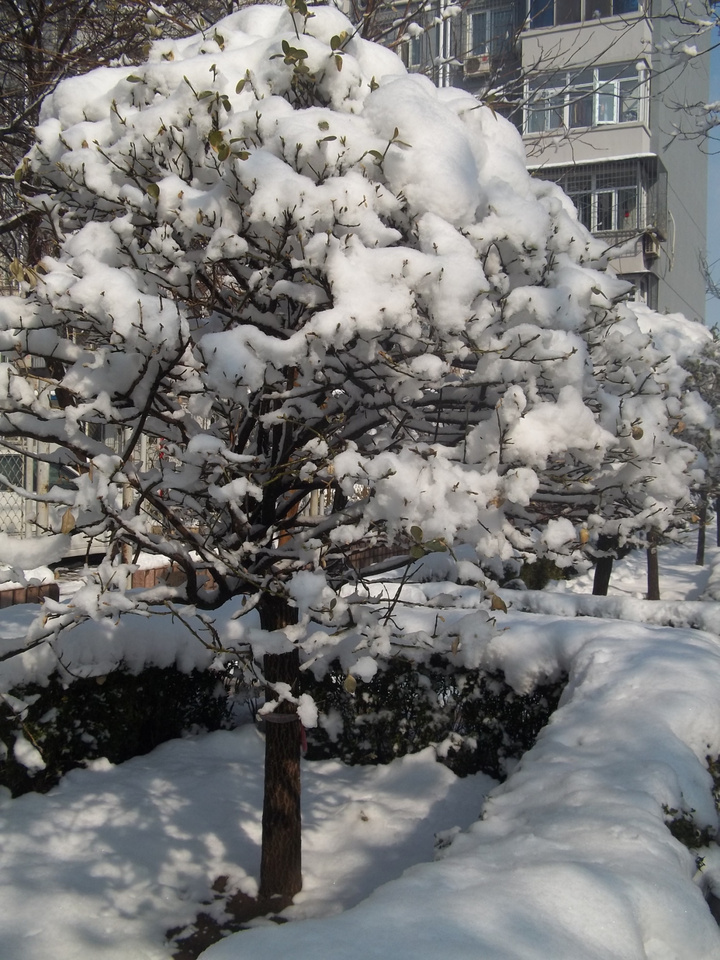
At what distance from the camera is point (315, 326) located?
2975mm

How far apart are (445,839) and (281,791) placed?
0.93 meters

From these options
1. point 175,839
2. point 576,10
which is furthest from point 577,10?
point 175,839

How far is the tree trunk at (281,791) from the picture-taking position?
4270 mm

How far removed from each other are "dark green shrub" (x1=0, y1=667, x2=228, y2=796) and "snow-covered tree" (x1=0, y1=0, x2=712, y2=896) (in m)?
1.74

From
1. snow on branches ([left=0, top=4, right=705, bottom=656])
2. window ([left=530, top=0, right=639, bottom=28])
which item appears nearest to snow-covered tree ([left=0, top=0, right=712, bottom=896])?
snow on branches ([left=0, top=4, right=705, bottom=656])

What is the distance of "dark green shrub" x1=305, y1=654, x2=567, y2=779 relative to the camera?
18.5ft

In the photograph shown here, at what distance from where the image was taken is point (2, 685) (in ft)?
16.1

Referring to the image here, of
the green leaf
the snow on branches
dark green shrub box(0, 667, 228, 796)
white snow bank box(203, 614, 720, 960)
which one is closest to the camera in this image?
white snow bank box(203, 614, 720, 960)

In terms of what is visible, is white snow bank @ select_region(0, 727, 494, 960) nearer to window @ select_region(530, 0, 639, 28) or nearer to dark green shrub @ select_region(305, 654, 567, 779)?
dark green shrub @ select_region(305, 654, 567, 779)

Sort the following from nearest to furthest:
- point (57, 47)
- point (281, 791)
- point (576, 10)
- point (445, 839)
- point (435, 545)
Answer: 1. point (435, 545)
2. point (445, 839)
3. point (281, 791)
4. point (57, 47)
5. point (576, 10)

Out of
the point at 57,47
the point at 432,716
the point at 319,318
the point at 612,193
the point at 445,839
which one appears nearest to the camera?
the point at 319,318

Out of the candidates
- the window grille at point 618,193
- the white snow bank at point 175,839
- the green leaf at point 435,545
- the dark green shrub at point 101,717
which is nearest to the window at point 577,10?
the window grille at point 618,193

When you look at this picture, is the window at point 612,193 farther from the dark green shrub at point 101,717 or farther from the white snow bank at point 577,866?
the white snow bank at point 577,866

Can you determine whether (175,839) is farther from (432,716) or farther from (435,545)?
(435,545)
